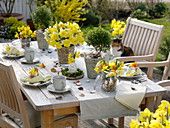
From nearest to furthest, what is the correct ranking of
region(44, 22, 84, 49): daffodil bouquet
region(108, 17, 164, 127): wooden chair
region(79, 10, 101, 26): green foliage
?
region(44, 22, 84, 49): daffodil bouquet < region(108, 17, 164, 127): wooden chair < region(79, 10, 101, 26): green foliage

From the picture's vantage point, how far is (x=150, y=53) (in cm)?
372

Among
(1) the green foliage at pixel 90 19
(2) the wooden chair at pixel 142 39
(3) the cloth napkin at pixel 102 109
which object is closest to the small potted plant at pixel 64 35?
(3) the cloth napkin at pixel 102 109

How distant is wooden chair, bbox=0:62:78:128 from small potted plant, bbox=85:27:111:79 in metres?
0.39

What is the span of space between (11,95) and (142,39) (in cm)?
194

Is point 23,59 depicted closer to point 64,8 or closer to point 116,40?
point 116,40

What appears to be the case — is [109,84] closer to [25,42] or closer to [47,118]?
[47,118]

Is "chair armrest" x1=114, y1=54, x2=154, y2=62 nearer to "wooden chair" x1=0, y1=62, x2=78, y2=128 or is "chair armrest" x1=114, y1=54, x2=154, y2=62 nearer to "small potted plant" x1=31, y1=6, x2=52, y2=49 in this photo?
"small potted plant" x1=31, y1=6, x2=52, y2=49

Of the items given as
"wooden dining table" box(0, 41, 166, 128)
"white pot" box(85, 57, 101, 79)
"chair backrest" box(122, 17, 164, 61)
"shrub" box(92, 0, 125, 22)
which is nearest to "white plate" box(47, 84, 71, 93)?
"wooden dining table" box(0, 41, 166, 128)

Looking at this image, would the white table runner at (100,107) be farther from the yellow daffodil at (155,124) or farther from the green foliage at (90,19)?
the green foliage at (90,19)

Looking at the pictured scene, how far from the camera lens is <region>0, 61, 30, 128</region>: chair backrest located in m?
2.28

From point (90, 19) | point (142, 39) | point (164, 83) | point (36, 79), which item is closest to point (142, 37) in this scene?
point (142, 39)

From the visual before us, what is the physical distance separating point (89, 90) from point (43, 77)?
0.39 m

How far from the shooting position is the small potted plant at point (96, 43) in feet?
8.45

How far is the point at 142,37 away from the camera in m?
3.87
